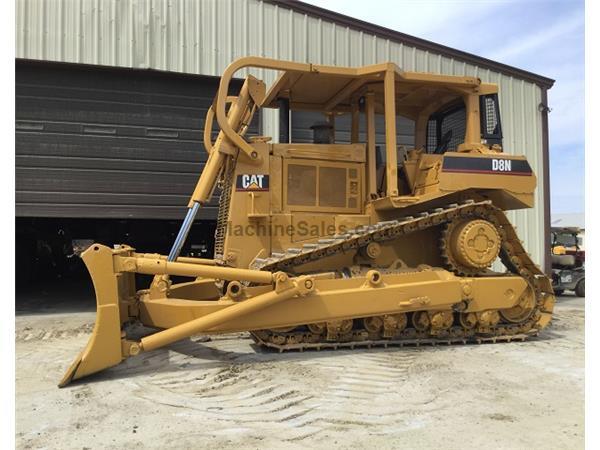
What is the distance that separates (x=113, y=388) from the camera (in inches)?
183

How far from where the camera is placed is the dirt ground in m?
3.53

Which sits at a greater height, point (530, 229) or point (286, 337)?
point (530, 229)

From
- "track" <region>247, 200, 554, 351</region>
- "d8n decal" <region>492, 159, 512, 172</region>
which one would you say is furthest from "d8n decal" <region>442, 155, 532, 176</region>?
"track" <region>247, 200, 554, 351</region>

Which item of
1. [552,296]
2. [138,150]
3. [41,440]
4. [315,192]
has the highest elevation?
[138,150]

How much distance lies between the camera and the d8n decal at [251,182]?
6.40 m

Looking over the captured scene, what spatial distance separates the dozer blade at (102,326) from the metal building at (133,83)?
193 inches

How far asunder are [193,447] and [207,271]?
223 cm

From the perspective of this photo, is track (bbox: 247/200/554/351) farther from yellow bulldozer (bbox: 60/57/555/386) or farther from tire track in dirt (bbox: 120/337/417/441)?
tire track in dirt (bbox: 120/337/417/441)

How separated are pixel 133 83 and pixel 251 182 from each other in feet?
16.6

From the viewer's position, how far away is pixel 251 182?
6.42 metres

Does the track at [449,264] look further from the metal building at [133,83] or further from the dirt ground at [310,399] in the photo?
the metal building at [133,83]

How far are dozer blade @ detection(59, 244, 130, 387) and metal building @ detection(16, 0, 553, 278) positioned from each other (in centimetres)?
491

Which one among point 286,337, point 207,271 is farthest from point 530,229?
point 207,271

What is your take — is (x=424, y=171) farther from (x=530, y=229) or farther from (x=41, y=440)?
(x=530, y=229)
